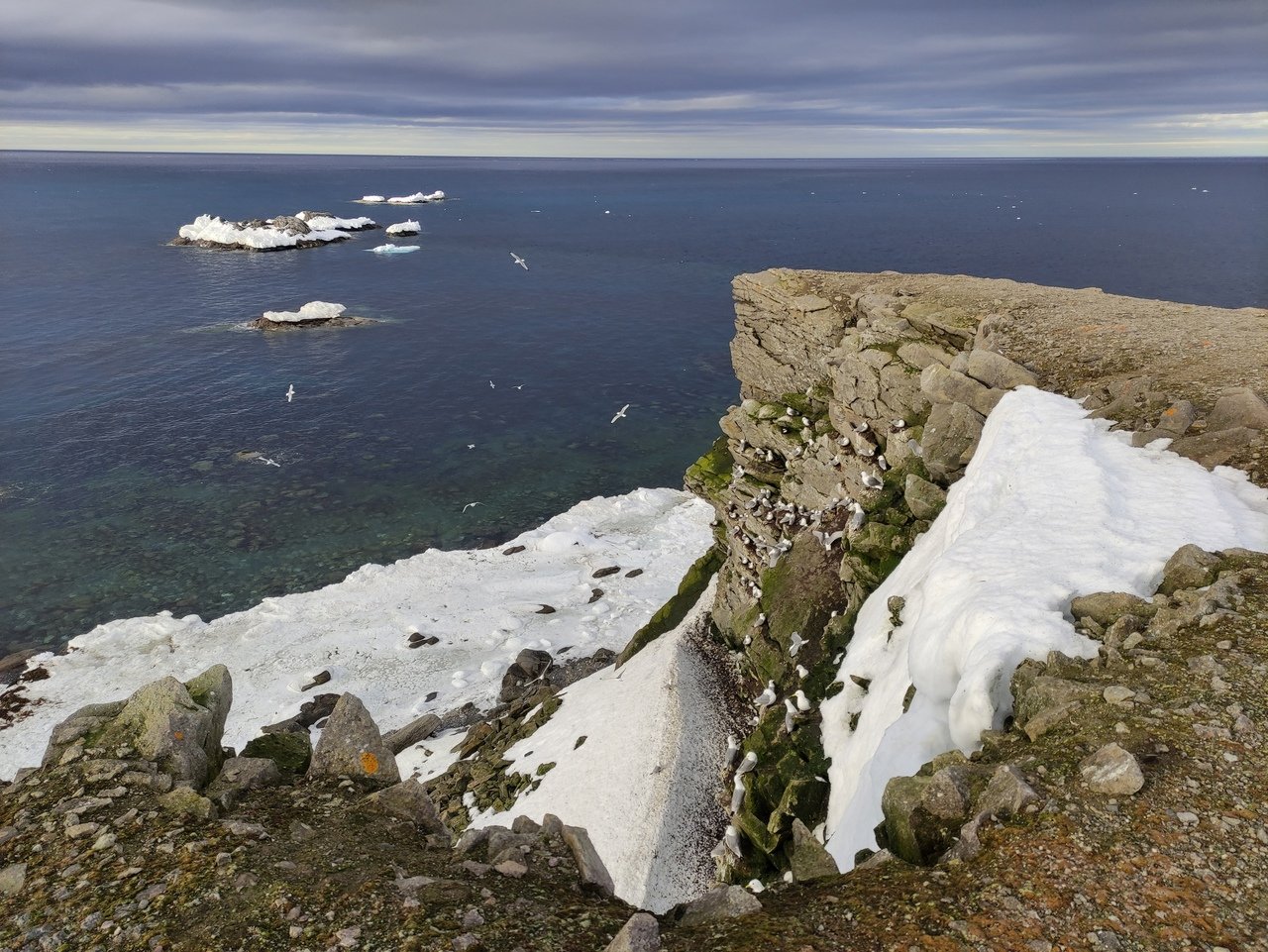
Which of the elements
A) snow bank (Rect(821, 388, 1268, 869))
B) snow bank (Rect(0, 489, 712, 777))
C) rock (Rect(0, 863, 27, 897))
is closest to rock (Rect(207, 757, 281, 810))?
rock (Rect(0, 863, 27, 897))

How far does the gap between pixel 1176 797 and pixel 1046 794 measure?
120cm

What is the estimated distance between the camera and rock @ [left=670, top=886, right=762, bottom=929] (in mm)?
7520

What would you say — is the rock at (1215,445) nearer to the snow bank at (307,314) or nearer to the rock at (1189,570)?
the rock at (1189,570)

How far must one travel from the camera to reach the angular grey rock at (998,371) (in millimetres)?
19438

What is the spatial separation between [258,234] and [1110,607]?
173m

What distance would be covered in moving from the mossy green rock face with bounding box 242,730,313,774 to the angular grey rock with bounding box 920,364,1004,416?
57.3 feet

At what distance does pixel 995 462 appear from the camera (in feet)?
53.6

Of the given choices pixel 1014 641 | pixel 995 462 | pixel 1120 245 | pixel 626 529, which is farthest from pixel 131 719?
pixel 1120 245

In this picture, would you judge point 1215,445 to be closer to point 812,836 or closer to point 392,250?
point 812,836

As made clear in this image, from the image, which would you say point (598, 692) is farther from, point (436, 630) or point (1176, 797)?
point (1176, 797)

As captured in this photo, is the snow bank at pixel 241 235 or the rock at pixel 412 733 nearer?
the rock at pixel 412 733

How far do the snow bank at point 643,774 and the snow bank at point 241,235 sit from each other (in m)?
156

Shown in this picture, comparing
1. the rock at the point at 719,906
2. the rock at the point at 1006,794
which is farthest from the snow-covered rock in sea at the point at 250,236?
the rock at the point at 1006,794

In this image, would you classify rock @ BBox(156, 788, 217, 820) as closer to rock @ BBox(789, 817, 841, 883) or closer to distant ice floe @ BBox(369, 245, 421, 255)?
rock @ BBox(789, 817, 841, 883)
